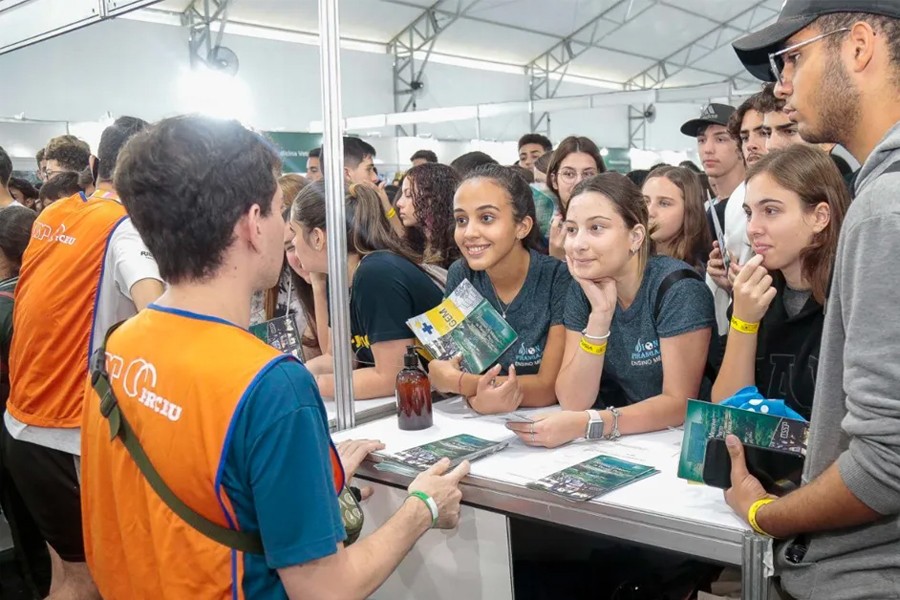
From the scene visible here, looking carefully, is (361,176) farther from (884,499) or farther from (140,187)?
(884,499)

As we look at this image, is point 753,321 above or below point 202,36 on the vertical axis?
below

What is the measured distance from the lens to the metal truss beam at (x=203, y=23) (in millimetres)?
10398

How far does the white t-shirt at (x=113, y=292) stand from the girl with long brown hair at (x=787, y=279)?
149 centimetres

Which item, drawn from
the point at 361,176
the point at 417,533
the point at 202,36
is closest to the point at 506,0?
the point at 202,36

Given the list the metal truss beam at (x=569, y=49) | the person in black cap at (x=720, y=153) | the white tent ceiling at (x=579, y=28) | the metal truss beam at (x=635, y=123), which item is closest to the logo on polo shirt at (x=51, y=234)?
the person in black cap at (x=720, y=153)

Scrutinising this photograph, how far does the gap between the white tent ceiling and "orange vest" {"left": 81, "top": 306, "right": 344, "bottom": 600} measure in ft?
34.7

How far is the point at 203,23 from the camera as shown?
1050 centimetres

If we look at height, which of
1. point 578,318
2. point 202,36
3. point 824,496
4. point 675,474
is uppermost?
point 202,36

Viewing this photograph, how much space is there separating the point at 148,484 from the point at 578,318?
130cm

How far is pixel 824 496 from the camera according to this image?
1080 millimetres

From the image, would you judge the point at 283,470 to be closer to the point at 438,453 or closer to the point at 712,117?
the point at 438,453

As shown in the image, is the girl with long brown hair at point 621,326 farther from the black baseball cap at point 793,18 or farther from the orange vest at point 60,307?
the orange vest at point 60,307

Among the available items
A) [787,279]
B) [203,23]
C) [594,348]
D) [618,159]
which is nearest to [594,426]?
[594,348]

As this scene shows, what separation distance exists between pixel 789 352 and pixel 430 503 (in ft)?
3.05
